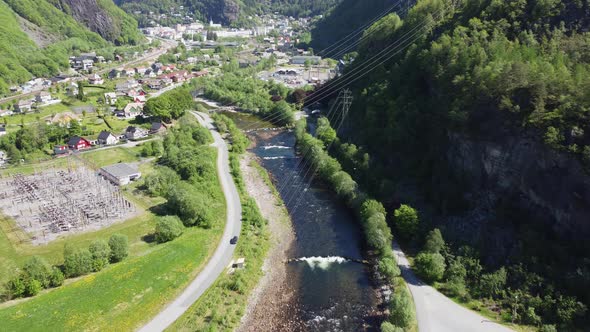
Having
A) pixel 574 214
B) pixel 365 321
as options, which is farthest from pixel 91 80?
pixel 574 214

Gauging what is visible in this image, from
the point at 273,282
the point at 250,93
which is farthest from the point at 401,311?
the point at 250,93

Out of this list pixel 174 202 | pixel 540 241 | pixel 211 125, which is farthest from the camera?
pixel 211 125

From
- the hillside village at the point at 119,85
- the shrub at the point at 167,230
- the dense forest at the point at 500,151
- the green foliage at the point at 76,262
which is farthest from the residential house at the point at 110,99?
the green foliage at the point at 76,262

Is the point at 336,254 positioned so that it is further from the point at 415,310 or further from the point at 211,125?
the point at 211,125

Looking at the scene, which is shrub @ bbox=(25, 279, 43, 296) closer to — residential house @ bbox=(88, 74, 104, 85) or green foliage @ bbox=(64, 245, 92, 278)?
green foliage @ bbox=(64, 245, 92, 278)

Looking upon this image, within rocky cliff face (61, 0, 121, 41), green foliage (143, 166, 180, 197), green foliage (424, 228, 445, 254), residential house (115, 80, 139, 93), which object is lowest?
green foliage (424, 228, 445, 254)

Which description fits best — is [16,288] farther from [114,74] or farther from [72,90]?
[114,74]

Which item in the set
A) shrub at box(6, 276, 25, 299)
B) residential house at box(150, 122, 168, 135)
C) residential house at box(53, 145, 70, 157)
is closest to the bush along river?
shrub at box(6, 276, 25, 299)
